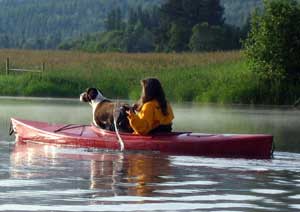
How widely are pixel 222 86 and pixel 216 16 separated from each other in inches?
2089

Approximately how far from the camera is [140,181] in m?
12.6

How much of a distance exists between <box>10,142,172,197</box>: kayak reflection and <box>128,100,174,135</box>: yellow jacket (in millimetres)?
432

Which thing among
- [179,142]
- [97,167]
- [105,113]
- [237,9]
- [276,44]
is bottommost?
[97,167]

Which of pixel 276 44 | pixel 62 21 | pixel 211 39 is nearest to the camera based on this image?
pixel 276 44

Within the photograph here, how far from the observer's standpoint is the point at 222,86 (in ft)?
123

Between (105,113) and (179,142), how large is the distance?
1.94 meters

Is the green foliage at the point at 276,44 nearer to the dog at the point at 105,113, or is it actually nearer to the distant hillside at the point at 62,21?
the dog at the point at 105,113

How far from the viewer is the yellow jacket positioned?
16.7 m

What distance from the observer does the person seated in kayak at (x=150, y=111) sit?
16.7 metres

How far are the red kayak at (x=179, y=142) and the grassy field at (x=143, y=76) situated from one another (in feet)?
61.3

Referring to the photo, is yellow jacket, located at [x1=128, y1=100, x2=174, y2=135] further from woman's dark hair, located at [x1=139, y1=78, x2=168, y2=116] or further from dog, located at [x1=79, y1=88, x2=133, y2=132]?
dog, located at [x1=79, y1=88, x2=133, y2=132]

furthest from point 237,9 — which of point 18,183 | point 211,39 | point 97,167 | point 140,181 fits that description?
point 18,183

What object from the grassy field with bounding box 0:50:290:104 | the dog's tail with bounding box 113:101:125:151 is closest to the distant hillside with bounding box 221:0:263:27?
the grassy field with bounding box 0:50:290:104

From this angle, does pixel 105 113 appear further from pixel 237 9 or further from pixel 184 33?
pixel 237 9
